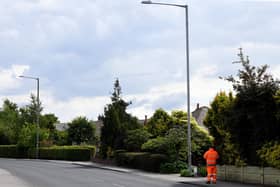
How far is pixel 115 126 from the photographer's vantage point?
47500 millimetres

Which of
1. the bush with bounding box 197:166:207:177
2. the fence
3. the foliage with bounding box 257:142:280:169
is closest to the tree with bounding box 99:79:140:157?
the bush with bounding box 197:166:207:177

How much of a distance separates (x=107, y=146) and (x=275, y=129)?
2775 cm

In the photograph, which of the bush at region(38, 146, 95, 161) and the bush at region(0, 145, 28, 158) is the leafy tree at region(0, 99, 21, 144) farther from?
the bush at region(38, 146, 95, 161)

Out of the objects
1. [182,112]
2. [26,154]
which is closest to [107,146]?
[182,112]

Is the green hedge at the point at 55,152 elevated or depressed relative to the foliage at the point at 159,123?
depressed

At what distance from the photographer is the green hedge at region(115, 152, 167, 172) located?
115 feet

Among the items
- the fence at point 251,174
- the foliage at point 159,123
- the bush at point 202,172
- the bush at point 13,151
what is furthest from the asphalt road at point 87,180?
the bush at point 13,151

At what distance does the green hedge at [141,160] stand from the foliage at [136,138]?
1305mm

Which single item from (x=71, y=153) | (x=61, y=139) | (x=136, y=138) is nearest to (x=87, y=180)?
(x=136, y=138)

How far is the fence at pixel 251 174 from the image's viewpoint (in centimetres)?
2235

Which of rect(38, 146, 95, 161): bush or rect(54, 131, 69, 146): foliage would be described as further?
rect(54, 131, 69, 146): foliage

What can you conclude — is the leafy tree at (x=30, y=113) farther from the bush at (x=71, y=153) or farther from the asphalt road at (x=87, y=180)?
the asphalt road at (x=87, y=180)

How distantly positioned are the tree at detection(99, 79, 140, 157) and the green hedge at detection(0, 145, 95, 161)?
5974 mm

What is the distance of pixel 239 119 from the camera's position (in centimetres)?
2428
